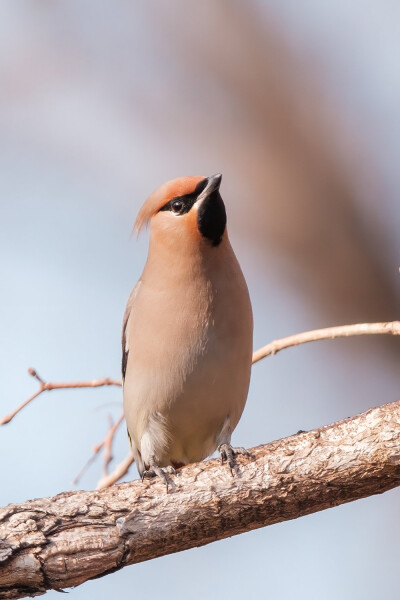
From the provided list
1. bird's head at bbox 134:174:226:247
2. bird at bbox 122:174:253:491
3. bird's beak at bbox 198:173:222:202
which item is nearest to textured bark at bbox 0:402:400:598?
bird at bbox 122:174:253:491

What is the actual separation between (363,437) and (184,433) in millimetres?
1431

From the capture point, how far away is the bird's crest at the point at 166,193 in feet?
16.0

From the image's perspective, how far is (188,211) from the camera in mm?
4848

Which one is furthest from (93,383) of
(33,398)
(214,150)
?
(214,150)

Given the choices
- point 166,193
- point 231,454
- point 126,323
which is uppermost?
point 166,193

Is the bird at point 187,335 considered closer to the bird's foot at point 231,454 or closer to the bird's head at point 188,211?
the bird's head at point 188,211

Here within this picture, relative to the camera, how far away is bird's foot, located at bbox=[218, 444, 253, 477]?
3797 mm

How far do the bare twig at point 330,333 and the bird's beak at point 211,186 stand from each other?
0.82 meters

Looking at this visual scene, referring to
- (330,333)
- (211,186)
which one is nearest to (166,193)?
(211,186)

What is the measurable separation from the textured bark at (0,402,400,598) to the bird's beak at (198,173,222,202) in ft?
4.94

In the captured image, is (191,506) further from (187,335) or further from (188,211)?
(188,211)

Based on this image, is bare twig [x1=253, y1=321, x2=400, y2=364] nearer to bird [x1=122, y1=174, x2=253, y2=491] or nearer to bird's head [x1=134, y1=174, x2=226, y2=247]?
bird [x1=122, y1=174, x2=253, y2=491]

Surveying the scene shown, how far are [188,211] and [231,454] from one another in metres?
1.45

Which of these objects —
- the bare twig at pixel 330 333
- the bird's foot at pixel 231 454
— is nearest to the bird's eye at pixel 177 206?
the bare twig at pixel 330 333
